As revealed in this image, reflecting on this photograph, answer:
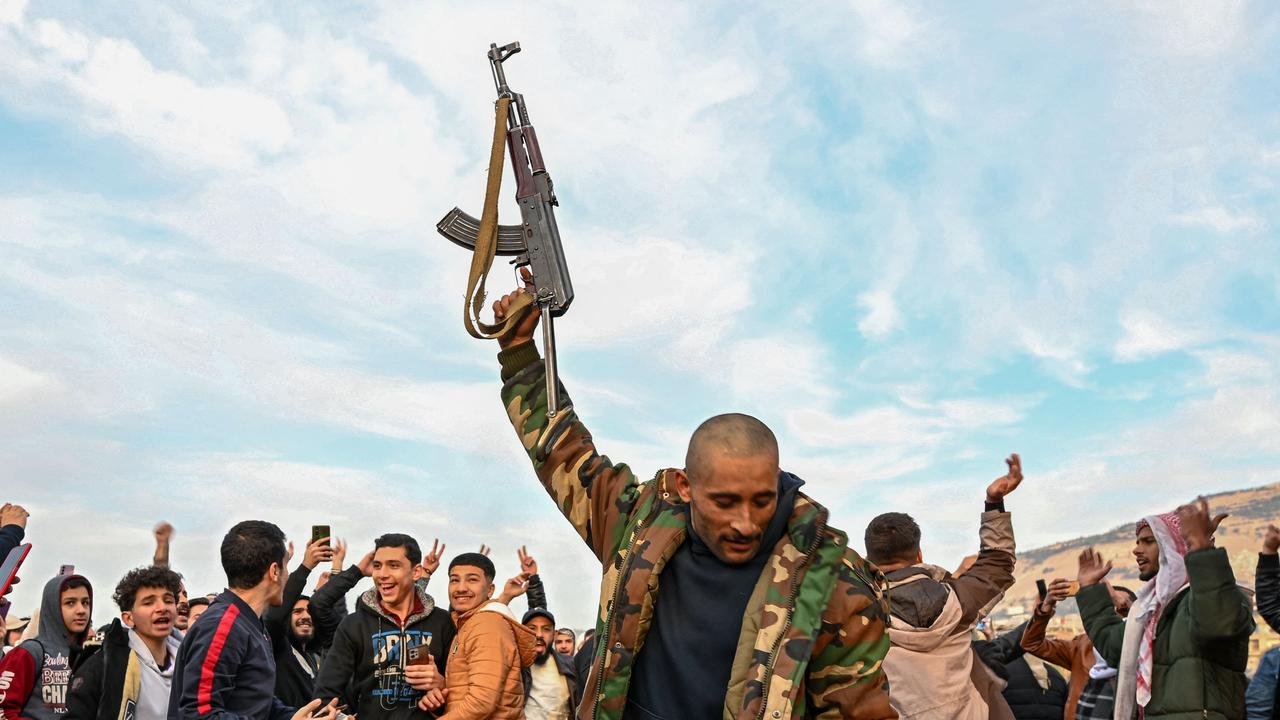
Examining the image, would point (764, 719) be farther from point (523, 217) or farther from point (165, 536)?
point (165, 536)

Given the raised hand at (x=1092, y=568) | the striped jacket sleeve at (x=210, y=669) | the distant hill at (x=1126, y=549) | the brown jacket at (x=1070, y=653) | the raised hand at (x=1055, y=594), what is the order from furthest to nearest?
the distant hill at (x=1126, y=549) → the brown jacket at (x=1070, y=653) → the raised hand at (x=1055, y=594) → the raised hand at (x=1092, y=568) → the striped jacket sleeve at (x=210, y=669)

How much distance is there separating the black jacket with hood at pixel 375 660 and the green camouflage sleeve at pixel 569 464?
3.21 meters

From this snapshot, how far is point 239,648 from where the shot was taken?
495 centimetres

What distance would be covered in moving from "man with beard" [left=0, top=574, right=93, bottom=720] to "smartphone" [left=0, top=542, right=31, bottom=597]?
1.75 feet

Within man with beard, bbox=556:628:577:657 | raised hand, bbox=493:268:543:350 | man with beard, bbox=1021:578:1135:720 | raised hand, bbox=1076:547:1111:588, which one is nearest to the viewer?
raised hand, bbox=493:268:543:350

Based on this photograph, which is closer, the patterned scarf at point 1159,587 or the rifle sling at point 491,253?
the rifle sling at point 491,253

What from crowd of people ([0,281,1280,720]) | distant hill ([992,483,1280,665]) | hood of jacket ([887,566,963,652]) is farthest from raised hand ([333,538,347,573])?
distant hill ([992,483,1280,665])

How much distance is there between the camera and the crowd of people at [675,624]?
333 cm

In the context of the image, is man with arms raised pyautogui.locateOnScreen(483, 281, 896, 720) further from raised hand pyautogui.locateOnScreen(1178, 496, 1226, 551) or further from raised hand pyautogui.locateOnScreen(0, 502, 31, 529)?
raised hand pyautogui.locateOnScreen(0, 502, 31, 529)

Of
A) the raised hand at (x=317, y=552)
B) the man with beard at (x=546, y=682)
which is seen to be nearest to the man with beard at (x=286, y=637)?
the raised hand at (x=317, y=552)

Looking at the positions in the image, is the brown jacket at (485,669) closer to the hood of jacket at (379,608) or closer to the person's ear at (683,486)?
the hood of jacket at (379,608)

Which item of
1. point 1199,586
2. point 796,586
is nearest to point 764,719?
point 796,586

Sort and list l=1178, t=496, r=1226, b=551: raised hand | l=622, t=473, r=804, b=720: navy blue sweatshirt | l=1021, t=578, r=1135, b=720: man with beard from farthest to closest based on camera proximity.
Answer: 1. l=1021, t=578, r=1135, b=720: man with beard
2. l=1178, t=496, r=1226, b=551: raised hand
3. l=622, t=473, r=804, b=720: navy blue sweatshirt

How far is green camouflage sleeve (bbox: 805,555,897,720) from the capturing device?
3.29 metres
